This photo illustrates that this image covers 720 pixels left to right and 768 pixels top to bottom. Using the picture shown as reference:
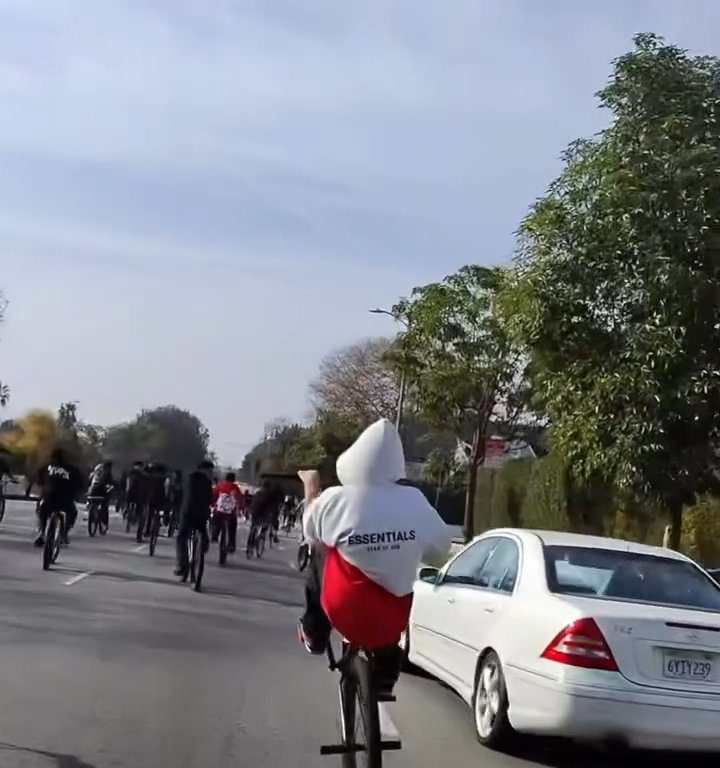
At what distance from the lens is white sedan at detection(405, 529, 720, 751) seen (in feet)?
25.7

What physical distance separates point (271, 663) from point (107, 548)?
13.8 meters

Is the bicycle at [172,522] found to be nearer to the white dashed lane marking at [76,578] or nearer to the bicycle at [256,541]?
the bicycle at [256,541]

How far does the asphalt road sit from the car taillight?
84cm

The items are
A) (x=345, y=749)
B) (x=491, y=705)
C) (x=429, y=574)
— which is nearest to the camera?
(x=345, y=749)

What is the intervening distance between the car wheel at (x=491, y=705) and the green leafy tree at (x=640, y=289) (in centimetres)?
996

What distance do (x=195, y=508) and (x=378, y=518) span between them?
11457 millimetres

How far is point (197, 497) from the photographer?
17906 mm

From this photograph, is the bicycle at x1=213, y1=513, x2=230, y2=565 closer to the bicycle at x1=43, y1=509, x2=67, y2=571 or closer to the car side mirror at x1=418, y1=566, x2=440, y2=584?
the bicycle at x1=43, y1=509, x2=67, y2=571

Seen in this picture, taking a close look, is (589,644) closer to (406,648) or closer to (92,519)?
(406,648)

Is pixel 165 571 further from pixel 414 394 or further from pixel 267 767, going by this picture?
pixel 414 394

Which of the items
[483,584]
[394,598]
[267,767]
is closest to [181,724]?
[267,767]

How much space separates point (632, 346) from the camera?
18.7 metres

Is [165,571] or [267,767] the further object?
[165,571]

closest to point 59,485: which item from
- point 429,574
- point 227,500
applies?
point 227,500
